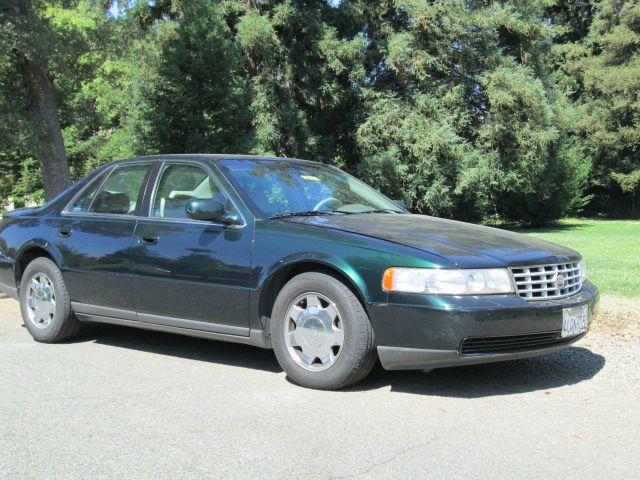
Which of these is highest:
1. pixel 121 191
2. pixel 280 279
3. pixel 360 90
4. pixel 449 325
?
pixel 360 90

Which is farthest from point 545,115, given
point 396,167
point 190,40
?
point 190,40

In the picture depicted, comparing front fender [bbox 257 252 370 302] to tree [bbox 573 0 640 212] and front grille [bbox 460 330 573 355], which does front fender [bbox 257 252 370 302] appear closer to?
front grille [bbox 460 330 573 355]

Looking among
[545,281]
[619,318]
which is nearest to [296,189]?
[545,281]

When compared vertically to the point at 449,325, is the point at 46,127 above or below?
above

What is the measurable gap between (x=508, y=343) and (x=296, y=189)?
7.07 ft

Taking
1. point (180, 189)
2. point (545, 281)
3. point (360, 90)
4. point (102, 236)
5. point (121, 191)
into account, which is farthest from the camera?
point (360, 90)

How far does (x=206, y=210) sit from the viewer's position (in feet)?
17.1

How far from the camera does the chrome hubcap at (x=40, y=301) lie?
6.51 meters

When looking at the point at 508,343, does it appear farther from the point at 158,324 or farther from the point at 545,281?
the point at 158,324

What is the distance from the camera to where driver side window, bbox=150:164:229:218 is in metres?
5.71

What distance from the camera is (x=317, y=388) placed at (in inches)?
191

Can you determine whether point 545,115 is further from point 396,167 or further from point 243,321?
point 243,321

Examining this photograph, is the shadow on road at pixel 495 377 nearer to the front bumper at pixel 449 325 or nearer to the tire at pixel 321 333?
the tire at pixel 321 333

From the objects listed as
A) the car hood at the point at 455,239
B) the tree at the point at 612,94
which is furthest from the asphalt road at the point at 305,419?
the tree at the point at 612,94
